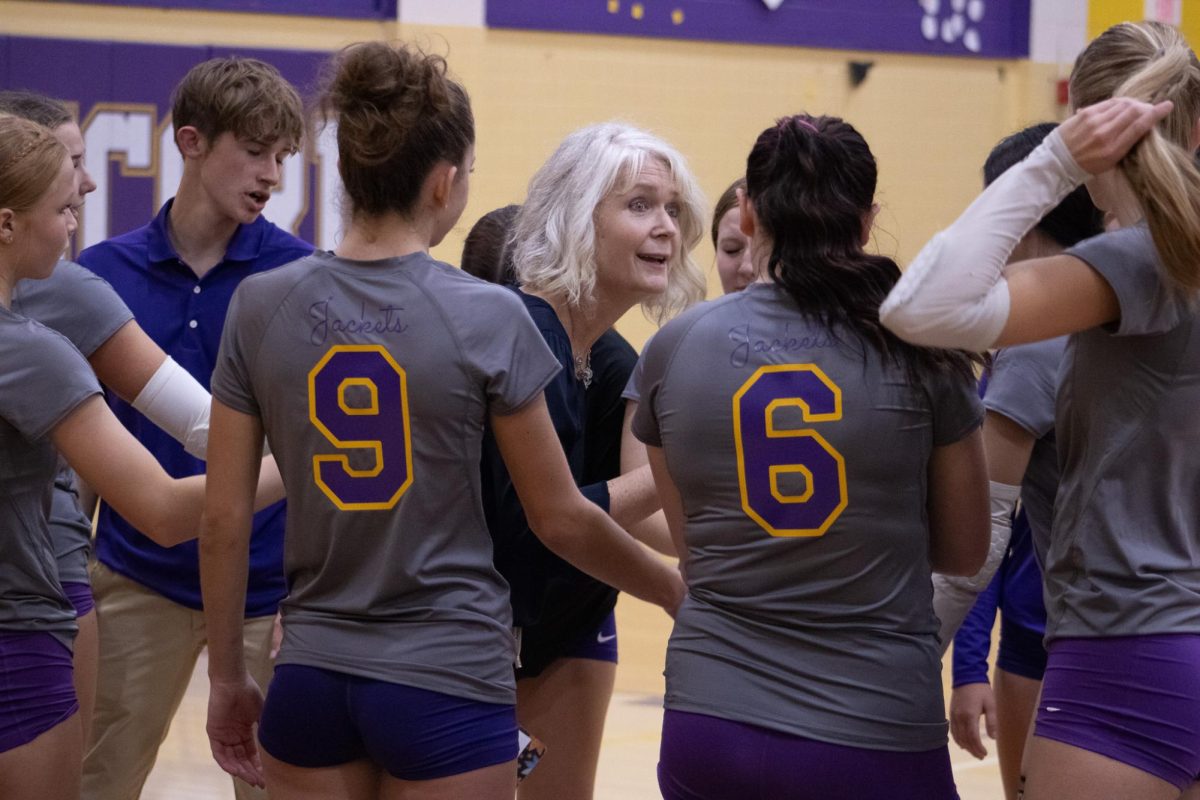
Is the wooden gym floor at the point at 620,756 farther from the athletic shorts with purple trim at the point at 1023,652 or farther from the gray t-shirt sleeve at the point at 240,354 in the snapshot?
the gray t-shirt sleeve at the point at 240,354

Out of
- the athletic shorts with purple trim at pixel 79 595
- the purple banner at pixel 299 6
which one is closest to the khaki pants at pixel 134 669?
the athletic shorts with purple trim at pixel 79 595

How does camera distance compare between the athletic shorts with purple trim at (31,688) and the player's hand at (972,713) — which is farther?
the player's hand at (972,713)

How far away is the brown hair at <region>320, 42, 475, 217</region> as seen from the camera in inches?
82.0

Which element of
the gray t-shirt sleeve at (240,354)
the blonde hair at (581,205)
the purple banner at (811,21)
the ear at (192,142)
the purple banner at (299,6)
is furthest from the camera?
the purple banner at (811,21)

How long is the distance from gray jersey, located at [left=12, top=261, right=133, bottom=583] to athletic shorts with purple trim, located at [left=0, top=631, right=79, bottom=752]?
420 mm

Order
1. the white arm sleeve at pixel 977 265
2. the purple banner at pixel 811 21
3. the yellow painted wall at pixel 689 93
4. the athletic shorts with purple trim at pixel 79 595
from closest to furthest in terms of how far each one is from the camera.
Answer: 1. the white arm sleeve at pixel 977 265
2. the athletic shorts with purple trim at pixel 79 595
3. the yellow painted wall at pixel 689 93
4. the purple banner at pixel 811 21

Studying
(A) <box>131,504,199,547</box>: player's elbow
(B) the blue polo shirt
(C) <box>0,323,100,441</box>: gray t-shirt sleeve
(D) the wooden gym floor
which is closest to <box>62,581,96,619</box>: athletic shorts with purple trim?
(B) the blue polo shirt

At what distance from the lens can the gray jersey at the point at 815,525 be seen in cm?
203

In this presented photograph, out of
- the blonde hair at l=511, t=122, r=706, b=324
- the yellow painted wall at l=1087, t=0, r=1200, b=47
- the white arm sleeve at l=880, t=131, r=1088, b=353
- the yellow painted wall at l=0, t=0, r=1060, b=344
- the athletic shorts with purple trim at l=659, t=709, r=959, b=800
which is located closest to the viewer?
the white arm sleeve at l=880, t=131, r=1088, b=353

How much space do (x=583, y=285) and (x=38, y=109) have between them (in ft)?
4.02

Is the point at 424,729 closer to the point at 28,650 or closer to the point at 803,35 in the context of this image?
the point at 28,650

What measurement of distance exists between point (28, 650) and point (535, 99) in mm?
6771

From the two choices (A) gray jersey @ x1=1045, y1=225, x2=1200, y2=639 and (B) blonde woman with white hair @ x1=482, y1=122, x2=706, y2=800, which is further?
(B) blonde woman with white hair @ x1=482, y1=122, x2=706, y2=800

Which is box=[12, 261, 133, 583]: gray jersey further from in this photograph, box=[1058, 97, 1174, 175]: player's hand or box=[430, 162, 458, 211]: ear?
box=[1058, 97, 1174, 175]: player's hand
